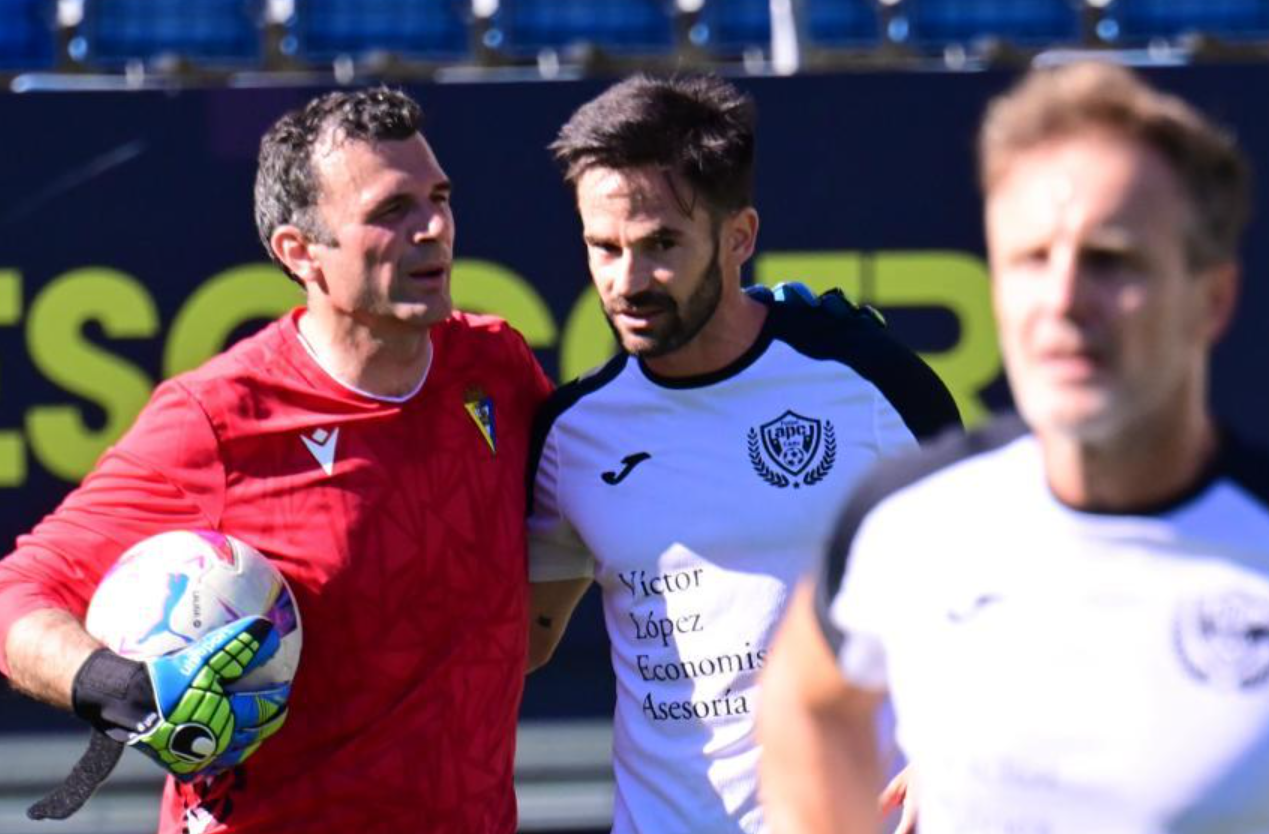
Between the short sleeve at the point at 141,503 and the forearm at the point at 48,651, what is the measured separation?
154mm

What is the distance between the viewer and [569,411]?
4020 mm

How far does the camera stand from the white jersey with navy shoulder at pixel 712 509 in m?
3.73

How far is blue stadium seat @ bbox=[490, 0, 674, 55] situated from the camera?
892 cm

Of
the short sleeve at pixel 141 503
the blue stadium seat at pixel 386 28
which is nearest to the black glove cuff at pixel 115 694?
the short sleeve at pixel 141 503

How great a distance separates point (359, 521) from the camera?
12.6 ft

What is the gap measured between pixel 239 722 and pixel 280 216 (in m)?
1.10

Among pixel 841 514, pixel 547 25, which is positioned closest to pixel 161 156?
pixel 547 25

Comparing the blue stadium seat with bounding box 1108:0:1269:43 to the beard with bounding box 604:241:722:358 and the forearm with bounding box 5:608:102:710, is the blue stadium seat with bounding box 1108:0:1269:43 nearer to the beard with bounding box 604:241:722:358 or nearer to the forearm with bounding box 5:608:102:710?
the beard with bounding box 604:241:722:358

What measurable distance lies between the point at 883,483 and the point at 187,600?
1.62 meters

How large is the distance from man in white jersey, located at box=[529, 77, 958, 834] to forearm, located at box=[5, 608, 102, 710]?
93 cm

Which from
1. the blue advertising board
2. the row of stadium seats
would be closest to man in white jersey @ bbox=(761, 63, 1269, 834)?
the blue advertising board

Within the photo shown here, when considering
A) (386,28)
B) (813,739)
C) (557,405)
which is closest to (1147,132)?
(813,739)

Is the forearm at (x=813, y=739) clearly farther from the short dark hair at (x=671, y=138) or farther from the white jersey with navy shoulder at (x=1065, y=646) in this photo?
the short dark hair at (x=671, y=138)

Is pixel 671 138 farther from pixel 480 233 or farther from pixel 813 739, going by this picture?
pixel 480 233
